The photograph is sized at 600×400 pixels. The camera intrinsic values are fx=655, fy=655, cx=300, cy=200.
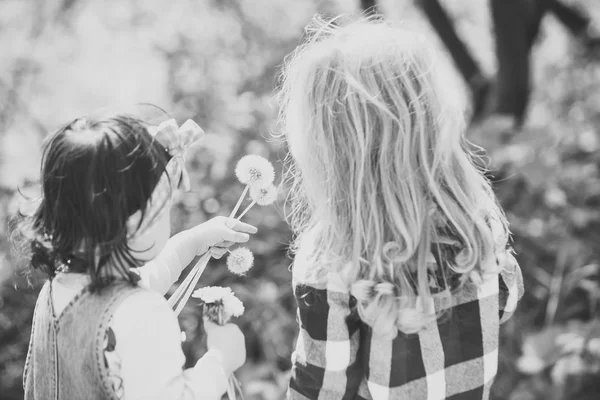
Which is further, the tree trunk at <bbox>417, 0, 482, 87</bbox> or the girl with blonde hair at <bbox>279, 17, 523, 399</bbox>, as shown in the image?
the tree trunk at <bbox>417, 0, 482, 87</bbox>

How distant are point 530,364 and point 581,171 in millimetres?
846

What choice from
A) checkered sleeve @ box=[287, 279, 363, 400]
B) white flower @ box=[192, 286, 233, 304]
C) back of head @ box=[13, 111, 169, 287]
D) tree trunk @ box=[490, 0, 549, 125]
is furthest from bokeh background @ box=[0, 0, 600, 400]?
checkered sleeve @ box=[287, 279, 363, 400]

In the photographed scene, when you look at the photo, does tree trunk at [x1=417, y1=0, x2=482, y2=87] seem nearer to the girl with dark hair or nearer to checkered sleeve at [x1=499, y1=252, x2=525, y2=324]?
checkered sleeve at [x1=499, y1=252, x2=525, y2=324]

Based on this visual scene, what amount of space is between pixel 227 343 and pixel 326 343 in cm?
16

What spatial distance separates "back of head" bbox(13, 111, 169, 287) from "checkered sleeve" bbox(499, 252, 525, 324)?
63 cm

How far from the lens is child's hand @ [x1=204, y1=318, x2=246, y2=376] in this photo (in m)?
1.08

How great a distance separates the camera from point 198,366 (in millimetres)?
1042

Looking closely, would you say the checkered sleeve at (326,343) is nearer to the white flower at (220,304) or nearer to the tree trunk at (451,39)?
the white flower at (220,304)

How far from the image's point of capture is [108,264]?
1023mm

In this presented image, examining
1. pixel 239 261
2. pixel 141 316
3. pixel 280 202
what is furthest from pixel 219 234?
pixel 280 202

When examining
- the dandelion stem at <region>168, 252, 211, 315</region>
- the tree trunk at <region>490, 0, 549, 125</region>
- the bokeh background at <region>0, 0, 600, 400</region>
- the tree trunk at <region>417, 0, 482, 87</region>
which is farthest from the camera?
the tree trunk at <region>417, 0, 482, 87</region>

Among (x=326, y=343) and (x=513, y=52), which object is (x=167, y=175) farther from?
(x=513, y=52)

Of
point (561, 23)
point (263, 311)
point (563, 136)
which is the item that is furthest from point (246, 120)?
point (561, 23)

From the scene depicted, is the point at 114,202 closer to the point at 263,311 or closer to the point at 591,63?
the point at 263,311
